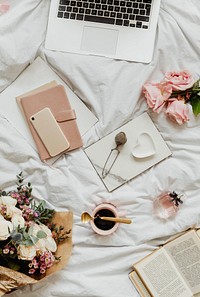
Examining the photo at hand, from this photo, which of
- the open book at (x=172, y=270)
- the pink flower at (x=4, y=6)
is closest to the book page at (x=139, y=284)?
the open book at (x=172, y=270)

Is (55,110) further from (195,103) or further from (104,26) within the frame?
(195,103)

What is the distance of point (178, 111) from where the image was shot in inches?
49.1

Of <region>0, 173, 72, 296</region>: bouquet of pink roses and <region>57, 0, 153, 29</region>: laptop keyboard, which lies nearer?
<region>0, 173, 72, 296</region>: bouquet of pink roses

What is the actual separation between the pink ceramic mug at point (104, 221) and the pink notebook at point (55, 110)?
0.18 metres

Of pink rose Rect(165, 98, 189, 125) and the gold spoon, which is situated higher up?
pink rose Rect(165, 98, 189, 125)

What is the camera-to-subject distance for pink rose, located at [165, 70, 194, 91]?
1.25 meters

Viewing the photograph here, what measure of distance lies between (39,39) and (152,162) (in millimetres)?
472

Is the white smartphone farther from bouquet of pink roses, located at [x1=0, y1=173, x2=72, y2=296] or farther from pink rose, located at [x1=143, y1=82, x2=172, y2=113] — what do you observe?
pink rose, located at [x1=143, y1=82, x2=172, y2=113]

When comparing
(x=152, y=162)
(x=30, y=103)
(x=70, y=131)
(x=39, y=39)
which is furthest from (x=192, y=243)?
(x=39, y=39)

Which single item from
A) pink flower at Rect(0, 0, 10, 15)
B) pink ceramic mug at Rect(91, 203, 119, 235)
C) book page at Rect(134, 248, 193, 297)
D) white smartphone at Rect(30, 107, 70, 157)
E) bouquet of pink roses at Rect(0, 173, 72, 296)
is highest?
pink flower at Rect(0, 0, 10, 15)

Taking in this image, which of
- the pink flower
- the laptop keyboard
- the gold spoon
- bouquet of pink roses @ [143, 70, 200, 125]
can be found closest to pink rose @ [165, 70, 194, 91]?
bouquet of pink roses @ [143, 70, 200, 125]

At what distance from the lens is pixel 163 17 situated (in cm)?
130

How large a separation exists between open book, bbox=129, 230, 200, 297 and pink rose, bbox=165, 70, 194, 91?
399 millimetres

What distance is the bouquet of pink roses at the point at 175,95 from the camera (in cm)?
125
